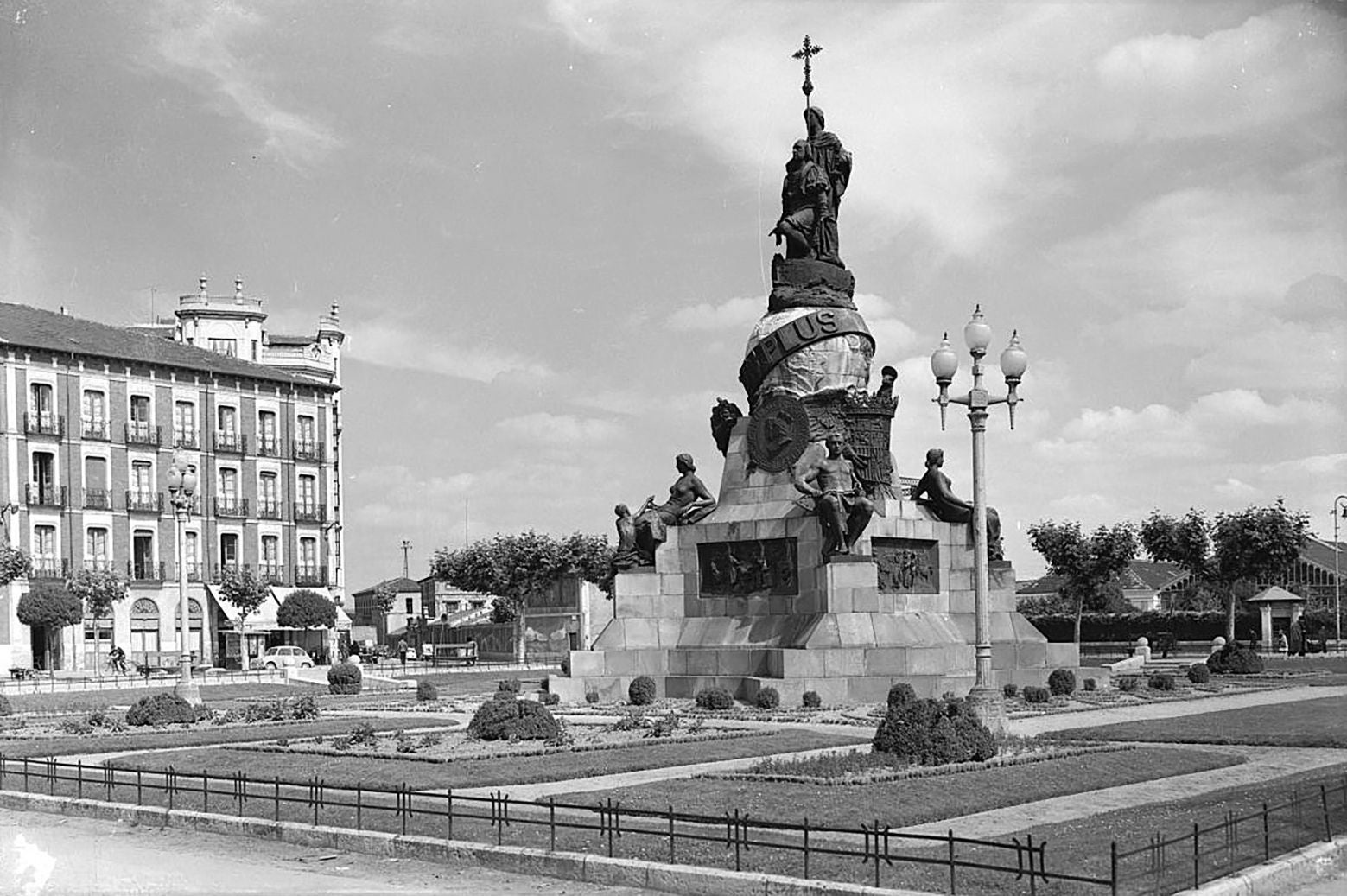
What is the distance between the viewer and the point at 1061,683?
37.2 m

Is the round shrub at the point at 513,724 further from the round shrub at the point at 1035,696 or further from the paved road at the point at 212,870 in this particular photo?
the round shrub at the point at 1035,696

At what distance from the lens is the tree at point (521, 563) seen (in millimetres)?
85812

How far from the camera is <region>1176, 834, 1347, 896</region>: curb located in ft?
42.3

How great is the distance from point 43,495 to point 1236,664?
56.8 metres

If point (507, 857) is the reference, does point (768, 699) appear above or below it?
below

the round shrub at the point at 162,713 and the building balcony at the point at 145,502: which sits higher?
the building balcony at the point at 145,502

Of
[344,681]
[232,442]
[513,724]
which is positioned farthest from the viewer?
[232,442]

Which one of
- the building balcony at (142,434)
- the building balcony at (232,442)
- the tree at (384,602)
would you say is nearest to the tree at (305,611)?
the building balcony at (232,442)

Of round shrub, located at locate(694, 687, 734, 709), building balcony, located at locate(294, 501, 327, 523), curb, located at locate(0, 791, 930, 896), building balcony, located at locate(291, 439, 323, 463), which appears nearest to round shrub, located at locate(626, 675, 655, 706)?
round shrub, located at locate(694, 687, 734, 709)

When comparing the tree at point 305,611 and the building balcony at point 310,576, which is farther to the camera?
the building balcony at point 310,576

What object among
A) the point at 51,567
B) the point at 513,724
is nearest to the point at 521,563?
the point at 51,567

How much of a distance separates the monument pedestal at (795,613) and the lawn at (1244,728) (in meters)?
6.16

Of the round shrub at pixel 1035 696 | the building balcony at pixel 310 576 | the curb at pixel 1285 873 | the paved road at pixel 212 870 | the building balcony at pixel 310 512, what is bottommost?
the round shrub at pixel 1035 696

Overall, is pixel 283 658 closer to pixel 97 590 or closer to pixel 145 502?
pixel 97 590
